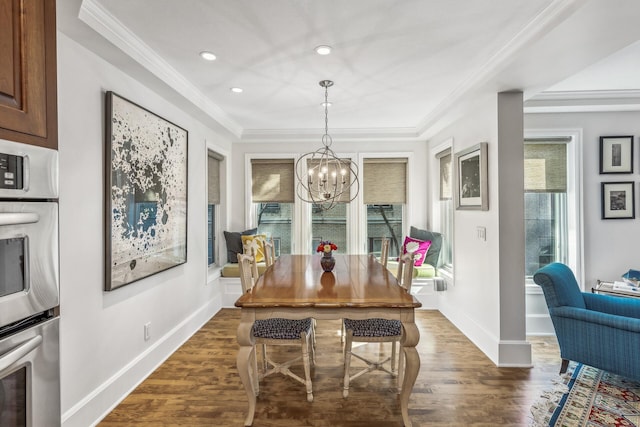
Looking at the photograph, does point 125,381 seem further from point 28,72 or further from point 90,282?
point 28,72

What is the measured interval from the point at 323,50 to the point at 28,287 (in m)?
2.16

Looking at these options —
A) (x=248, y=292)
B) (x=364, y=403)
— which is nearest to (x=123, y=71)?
(x=248, y=292)

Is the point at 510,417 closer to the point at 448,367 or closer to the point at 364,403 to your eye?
the point at 448,367

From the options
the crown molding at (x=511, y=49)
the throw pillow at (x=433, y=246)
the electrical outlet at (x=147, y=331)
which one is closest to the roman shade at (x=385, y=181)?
the throw pillow at (x=433, y=246)

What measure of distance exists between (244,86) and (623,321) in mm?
3474

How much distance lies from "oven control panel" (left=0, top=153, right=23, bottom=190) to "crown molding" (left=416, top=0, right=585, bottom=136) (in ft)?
7.90

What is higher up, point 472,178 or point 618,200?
point 472,178

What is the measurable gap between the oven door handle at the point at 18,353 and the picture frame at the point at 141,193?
1.40 m

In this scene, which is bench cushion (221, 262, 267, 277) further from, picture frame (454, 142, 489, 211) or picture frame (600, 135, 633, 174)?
picture frame (600, 135, 633, 174)

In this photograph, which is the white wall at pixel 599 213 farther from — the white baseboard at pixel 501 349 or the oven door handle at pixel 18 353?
the oven door handle at pixel 18 353

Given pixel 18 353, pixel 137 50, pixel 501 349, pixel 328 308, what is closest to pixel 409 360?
pixel 328 308

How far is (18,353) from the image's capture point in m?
0.90

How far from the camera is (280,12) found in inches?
76.5

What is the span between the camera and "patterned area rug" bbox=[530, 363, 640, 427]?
2104 mm
